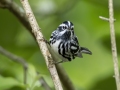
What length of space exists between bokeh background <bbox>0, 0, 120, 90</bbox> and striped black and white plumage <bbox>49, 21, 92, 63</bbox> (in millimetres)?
168

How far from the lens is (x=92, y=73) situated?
267cm

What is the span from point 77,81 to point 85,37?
311 millimetres

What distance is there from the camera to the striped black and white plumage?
7.52ft

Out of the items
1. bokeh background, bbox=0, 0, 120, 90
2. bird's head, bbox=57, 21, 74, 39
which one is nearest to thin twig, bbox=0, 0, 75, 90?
bokeh background, bbox=0, 0, 120, 90

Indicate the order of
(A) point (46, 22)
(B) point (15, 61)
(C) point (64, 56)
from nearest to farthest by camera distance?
(C) point (64, 56)
(B) point (15, 61)
(A) point (46, 22)

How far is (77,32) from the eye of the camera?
9.11 feet

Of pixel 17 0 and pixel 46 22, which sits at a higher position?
→ pixel 17 0

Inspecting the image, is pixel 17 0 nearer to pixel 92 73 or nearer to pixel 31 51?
pixel 31 51

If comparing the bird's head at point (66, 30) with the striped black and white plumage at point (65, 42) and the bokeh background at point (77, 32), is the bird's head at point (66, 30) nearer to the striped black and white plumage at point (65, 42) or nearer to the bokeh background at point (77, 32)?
the striped black and white plumage at point (65, 42)

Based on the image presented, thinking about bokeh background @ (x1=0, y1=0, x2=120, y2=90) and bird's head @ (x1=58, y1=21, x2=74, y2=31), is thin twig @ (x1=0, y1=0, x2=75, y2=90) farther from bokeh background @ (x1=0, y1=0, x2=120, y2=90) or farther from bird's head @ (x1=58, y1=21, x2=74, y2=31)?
bird's head @ (x1=58, y1=21, x2=74, y2=31)

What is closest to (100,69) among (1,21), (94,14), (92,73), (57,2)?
(92,73)

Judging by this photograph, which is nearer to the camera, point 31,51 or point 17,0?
point 31,51

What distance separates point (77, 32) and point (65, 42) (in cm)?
44

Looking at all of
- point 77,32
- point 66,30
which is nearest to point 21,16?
point 66,30
